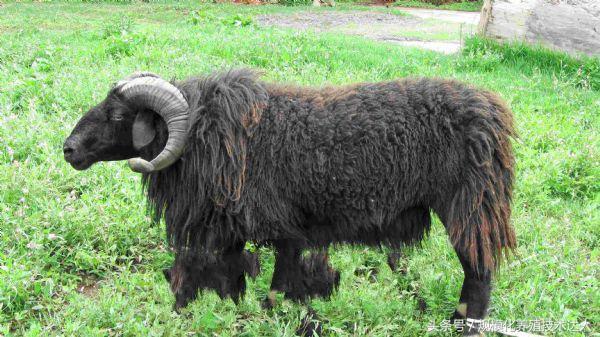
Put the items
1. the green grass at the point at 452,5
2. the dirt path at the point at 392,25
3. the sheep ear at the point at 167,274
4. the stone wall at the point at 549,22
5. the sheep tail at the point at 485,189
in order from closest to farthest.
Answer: the sheep tail at the point at 485,189
the sheep ear at the point at 167,274
the stone wall at the point at 549,22
the dirt path at the point at 392,25
the green grass at the point at 452,5

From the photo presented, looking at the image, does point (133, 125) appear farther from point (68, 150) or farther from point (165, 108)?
point (68, 150)

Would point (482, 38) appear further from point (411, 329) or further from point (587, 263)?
point (411, 329)

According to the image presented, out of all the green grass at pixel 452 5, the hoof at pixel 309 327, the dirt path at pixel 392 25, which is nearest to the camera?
the hoof at pixel 309 327

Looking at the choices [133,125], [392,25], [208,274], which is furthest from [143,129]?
[392,25]

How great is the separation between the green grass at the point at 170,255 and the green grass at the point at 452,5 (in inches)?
576

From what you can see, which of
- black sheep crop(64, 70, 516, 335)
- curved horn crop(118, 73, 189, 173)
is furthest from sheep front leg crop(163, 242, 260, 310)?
curved horn crop(118, 73, 189, 173)

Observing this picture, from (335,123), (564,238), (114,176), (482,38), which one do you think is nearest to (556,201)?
(564,238)

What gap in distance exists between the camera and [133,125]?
3.61 m

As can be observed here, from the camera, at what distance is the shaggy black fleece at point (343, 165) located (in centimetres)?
337

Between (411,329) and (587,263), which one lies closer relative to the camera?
(411,329)

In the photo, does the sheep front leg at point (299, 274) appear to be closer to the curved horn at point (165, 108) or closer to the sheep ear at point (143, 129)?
the curved horn at point (165, 108)

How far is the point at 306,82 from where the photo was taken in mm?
7254

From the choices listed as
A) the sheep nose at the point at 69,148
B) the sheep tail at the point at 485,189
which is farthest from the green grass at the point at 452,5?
the sheep nose at the point at 69,148

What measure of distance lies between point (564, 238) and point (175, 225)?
3169 mm
